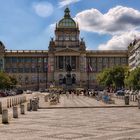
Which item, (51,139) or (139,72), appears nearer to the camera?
(51,139)

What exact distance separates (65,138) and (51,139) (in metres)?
0.68

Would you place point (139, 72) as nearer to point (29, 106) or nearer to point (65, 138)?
point (29, 106)

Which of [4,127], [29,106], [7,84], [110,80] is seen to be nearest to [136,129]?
[4,127]

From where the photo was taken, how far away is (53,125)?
32.4 meters

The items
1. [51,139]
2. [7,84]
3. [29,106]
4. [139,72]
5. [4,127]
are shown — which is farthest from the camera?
[7,84]

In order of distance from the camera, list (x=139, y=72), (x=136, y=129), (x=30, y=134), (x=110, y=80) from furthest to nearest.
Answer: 1. (x=110, y=80)
2. (x=139, y=72)
3. (x=136, y=129)
4. (x=30, y=134)

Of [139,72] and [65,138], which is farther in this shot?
[139,72]

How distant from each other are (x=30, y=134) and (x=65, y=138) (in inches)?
106

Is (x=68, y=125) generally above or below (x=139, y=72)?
below

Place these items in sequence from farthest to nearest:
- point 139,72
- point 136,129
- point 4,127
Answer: point 139,72 < point 4,127 < point 136,129

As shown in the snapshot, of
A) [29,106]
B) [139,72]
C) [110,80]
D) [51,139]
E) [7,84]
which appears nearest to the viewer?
[51,139]

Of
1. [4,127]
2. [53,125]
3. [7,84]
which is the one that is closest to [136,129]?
[53,125]

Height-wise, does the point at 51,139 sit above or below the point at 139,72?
below

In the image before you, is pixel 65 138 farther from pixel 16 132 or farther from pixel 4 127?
pixel 4 127
